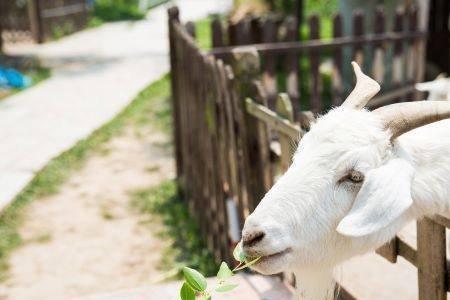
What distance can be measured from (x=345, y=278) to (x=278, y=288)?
18.4 inches

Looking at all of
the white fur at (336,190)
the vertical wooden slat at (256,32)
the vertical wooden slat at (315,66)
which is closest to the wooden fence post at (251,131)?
the white fur at (336,190)

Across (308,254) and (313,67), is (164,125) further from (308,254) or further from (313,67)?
(308,254)

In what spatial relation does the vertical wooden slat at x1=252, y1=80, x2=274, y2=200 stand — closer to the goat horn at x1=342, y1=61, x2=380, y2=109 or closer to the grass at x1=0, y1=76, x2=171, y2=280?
the goat horn at x1=342, y1=61, x2=380, y2=109

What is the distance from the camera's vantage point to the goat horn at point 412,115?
2.11 meters

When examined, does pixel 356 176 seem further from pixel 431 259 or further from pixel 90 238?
pixel 90 238

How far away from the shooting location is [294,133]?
3223mm

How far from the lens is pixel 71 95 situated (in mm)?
11680

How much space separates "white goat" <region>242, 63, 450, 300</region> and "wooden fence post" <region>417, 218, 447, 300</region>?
200 millimetres

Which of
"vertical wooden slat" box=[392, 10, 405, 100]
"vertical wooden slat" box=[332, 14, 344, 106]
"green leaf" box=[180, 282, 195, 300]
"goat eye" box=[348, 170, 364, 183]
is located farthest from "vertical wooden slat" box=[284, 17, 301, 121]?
"goat eye" box=[348, 170, 364, 183]

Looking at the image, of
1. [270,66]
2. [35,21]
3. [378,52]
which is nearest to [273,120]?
[270,66]

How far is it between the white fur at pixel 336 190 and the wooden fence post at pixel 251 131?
1.61 m

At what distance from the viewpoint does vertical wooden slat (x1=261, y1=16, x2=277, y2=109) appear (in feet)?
25.8

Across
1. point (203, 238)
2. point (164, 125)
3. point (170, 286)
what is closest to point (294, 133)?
point (170, 286)

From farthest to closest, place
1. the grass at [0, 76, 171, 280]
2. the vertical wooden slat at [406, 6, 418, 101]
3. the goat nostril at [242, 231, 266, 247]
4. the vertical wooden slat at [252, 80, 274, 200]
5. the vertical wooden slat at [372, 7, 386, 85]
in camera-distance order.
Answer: the vertical wooden slat at [406, 6, 418, 101]
the vertical wooden slat at [372, 7, 386, 85]
the grass at [0, 76, 171, 280]
the vertical wooden slat at [252, 80, 274, 200]
the goat nostril at [242, 231, 266, 247]
